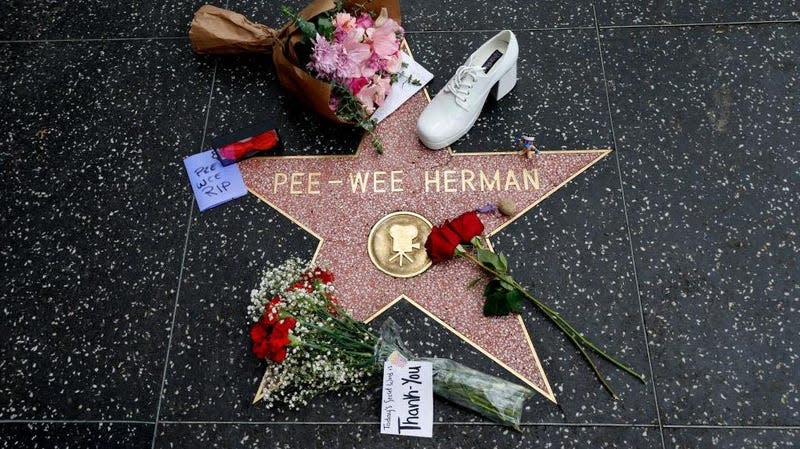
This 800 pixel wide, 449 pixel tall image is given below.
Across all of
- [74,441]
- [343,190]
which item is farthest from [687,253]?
[74,441]

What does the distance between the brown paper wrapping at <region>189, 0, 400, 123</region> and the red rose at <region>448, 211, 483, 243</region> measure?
379mm

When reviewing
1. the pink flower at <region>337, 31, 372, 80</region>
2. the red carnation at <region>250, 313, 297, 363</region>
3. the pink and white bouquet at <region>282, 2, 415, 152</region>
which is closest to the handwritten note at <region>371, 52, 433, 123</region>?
the pink and white bouquet at <region>282, 2, 415, 152</region>

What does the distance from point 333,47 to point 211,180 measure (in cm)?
44

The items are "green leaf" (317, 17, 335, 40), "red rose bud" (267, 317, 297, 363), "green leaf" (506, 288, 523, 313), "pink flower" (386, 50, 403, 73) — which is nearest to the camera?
"red rose bud" (267, 317, 297, 363)

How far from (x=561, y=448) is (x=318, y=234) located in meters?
0.68

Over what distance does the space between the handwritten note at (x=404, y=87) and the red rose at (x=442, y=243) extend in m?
0.35

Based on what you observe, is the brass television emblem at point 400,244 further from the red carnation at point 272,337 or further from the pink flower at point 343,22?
the pink flower at point 343,22

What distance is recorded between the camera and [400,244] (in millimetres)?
1353

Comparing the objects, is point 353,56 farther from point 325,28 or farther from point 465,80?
point 465,80

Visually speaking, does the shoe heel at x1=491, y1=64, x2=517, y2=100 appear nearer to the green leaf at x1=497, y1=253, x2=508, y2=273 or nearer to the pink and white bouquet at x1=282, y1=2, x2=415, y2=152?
the pink and white bouquet at x1=282, y1=2, x2=415, y2=152

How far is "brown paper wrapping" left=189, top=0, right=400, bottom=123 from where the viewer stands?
1.37 m

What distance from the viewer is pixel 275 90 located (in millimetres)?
1553

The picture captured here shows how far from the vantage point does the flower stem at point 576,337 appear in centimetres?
123

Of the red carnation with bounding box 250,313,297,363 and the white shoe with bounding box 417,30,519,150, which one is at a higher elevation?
the white shoe with bounding box 417,30,519,150
